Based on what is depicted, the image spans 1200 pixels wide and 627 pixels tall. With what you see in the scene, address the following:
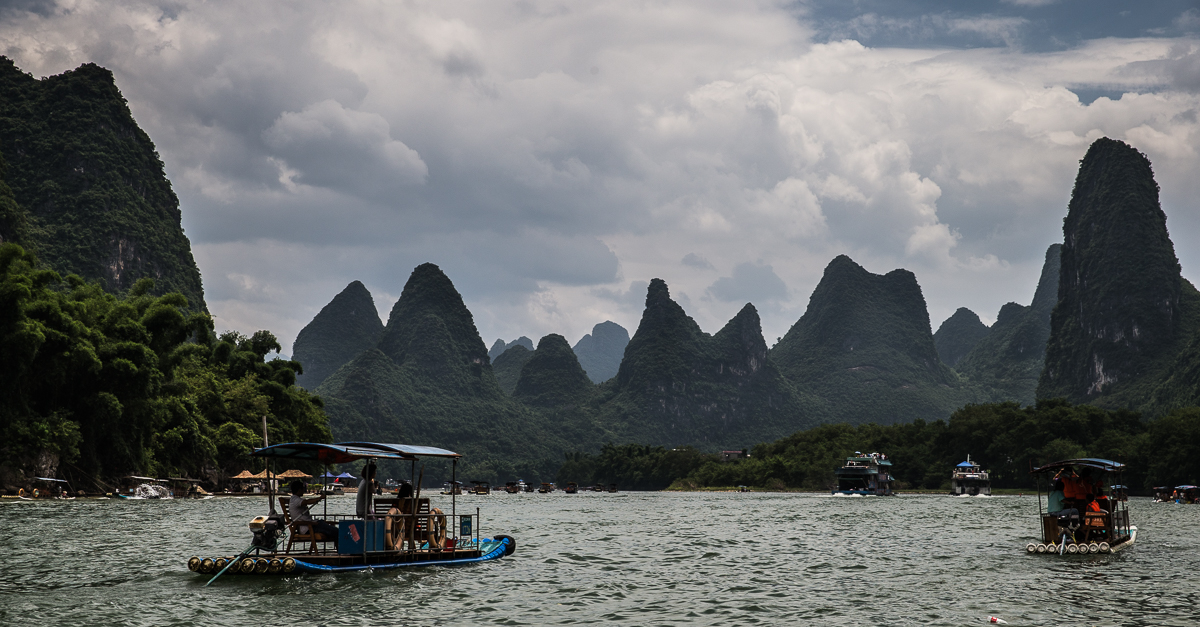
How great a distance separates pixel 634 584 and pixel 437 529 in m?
5.00

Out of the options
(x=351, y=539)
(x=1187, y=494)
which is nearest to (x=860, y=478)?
(x=1187, y=494)

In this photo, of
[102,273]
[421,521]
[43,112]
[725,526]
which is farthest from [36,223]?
[421,521]

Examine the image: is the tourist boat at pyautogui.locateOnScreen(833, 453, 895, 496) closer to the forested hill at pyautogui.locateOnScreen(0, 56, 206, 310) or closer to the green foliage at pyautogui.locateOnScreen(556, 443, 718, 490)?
the green foliage at pyautogui.locateOnScreen(556, 443, 718, 490)

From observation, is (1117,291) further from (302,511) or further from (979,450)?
(302,511)

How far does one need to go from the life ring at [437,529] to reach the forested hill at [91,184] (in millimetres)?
100610

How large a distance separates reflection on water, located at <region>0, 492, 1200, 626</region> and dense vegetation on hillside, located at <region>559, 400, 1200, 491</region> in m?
47.7

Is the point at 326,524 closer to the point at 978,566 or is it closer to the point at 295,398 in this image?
the point at 978,566

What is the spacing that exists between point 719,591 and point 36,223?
11663cm

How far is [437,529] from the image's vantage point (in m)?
21.4

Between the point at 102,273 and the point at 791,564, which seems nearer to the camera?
the point at 791,564

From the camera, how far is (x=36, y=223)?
110 metres

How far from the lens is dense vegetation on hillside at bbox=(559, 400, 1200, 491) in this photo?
2938 inches

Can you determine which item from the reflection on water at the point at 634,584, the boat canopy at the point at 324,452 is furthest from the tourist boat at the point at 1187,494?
the boat canopy at the point at 324,452

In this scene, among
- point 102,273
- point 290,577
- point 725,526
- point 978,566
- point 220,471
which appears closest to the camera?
point 290,577
